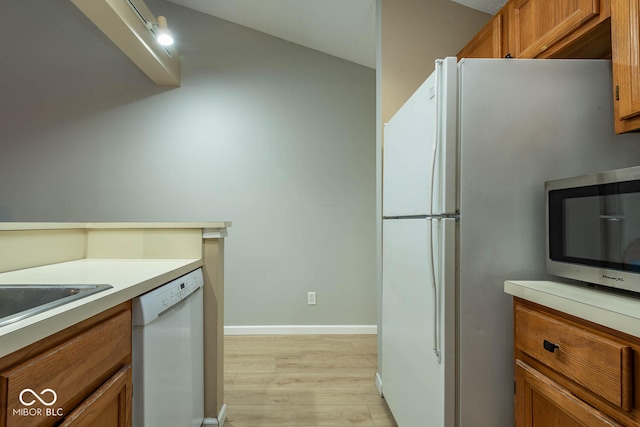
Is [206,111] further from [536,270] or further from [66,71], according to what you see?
[536,270]

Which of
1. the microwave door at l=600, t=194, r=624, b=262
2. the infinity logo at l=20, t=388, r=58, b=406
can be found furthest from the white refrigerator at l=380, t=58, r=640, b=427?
the infinity logo at l=20, t=388, r=58, b=406

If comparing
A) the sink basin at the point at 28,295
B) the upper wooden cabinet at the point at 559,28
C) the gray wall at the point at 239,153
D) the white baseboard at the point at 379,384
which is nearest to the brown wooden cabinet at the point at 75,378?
the sink basin at the point at 28,295

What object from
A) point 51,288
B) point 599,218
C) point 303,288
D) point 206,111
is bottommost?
point 303,288

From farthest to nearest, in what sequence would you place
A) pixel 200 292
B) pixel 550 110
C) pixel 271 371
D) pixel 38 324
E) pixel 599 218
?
1. pixel 271 371
2. pixel 200 292
3. pixel 550 110
4. pixel 599 218
5. pixel 38 324

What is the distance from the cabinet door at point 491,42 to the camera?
5.37ft

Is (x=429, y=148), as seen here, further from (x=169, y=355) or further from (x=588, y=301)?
(x=169, y=355)

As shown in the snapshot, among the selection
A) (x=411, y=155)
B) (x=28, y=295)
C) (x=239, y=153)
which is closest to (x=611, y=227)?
(x=411, y=155)

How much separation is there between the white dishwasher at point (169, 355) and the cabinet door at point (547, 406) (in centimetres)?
115

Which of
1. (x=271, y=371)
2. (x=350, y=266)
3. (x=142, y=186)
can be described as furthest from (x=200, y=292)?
(x=142, y=186)

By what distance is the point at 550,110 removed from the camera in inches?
44.5

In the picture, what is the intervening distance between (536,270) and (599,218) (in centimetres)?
29

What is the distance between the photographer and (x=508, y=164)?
1.13m

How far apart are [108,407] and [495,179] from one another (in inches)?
52.5

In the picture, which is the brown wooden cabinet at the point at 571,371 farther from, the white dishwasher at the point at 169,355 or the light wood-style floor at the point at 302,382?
the white dishwasher at the point at 169,355
